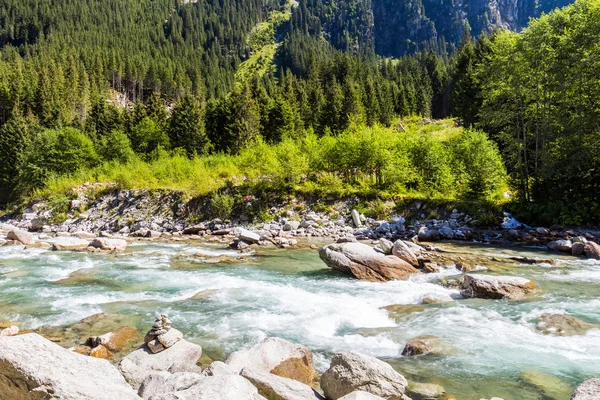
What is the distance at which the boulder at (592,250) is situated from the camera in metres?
17.5

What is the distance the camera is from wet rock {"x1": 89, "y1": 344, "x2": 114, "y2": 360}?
8.27 m

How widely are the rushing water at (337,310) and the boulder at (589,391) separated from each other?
60.6 inches

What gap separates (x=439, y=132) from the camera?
51688 mm

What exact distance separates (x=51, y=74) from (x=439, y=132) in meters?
80.7

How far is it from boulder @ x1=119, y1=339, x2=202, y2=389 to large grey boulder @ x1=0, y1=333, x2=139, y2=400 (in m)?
2.06

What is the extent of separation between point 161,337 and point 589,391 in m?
7.34

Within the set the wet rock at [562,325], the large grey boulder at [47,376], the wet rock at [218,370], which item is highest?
the large grey boulder at [47,376]

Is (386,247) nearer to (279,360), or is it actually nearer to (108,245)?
(279,360)

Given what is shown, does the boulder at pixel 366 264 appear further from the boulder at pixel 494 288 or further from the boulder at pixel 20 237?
the boulder at pixel 20 237

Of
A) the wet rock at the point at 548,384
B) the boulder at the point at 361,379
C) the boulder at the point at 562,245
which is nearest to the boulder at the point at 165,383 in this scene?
the boulder at the point at 361,379

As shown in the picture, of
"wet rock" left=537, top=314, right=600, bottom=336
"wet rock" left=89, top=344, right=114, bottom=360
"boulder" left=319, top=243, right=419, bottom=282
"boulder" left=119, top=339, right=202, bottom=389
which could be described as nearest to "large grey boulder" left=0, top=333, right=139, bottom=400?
"boulder" left=119, top=339, right=202, bottom=389

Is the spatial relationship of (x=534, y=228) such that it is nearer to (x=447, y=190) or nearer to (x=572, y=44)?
(x=447, y=190)

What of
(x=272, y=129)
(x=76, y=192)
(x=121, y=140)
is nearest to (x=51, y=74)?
(x=121, y=140)

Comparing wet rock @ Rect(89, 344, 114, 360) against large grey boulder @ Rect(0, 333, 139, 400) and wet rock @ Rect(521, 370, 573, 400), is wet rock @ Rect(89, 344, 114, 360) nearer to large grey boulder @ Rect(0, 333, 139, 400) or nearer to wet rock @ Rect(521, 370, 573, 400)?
large grey boulder @ Rect(0, 333, 139, 400)
